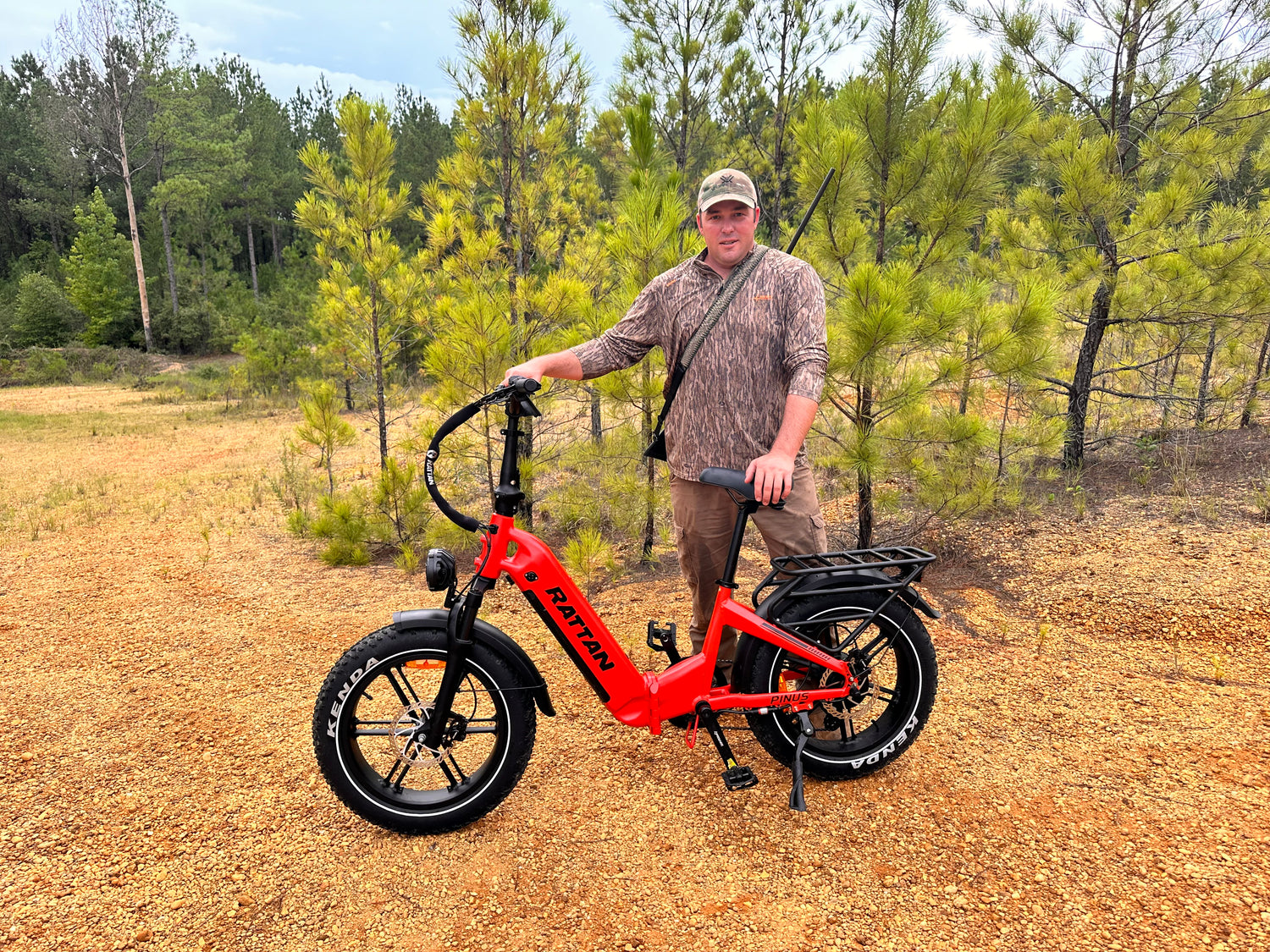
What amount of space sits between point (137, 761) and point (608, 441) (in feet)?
10.7

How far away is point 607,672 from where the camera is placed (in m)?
2.26

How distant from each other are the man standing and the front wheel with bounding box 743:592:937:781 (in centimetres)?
27

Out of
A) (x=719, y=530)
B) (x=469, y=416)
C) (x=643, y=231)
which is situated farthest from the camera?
(x=643, y=231)

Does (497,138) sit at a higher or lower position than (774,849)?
higher

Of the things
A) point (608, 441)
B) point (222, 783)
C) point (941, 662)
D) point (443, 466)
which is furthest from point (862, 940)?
point (443, 466)

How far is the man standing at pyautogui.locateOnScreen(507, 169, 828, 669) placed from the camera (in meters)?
2.34

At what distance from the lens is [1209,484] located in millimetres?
5496

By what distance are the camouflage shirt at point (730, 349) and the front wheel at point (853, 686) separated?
620 mm

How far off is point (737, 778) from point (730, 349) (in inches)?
57.2

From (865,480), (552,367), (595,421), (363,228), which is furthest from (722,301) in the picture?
(363,228)

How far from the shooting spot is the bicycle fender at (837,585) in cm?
230

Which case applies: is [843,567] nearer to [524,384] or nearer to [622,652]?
[622,652]

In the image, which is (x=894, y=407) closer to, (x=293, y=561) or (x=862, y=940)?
(x=862, y=940)

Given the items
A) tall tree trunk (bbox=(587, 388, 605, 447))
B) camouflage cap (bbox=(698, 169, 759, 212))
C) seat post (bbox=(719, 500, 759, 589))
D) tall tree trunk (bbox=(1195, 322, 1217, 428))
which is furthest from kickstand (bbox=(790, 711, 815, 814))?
tall tree trunk (bbox=(1195, 322, 1217, 428))
